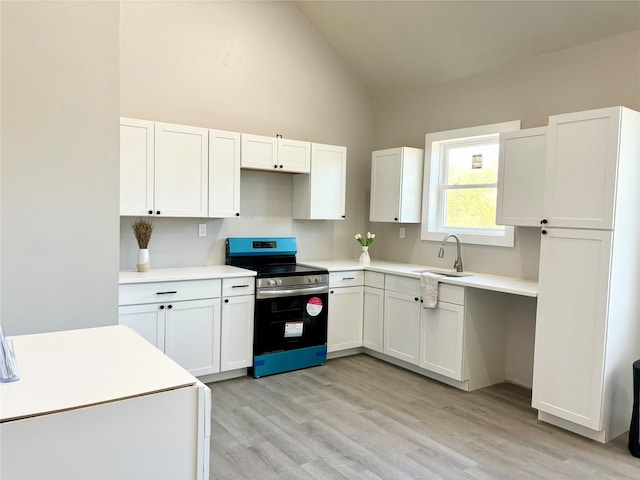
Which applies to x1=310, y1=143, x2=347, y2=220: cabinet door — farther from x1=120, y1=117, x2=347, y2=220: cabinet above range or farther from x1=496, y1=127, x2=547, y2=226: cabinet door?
x1=496, y1=127, x2=547, y2=226: cabinet door

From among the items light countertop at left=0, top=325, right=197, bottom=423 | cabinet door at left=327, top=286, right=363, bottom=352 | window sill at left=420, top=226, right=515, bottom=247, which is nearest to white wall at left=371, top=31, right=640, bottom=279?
window sill at left=420, top=226, right=515, bottom=247

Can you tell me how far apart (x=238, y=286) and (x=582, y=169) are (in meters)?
2.64

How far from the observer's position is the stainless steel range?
4.05 metres

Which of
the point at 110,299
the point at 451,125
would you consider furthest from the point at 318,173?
the point at 110,299

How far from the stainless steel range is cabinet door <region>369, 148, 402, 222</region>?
100 centimetres

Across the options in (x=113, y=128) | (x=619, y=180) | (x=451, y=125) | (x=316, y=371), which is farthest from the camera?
(x=451, y=125)

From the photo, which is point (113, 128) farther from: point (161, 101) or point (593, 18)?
point (593, 18)

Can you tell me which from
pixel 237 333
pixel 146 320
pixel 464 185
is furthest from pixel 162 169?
pixel 464 185

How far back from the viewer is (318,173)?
470 centimetres

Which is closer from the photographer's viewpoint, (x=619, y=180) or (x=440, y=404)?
(x=619, y=180)

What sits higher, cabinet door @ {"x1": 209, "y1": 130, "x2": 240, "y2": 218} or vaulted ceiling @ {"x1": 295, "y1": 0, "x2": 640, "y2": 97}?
vaulted ceiling @ {"x1": 295, "y1": 0, "x2": 640, "y2": 97}

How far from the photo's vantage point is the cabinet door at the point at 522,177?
351cm

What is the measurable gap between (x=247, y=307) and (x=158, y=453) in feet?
8.64

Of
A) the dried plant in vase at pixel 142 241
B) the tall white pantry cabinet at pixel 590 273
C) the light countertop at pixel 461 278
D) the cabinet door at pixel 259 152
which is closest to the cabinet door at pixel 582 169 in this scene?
the tall white pantry cabinet at pixel 590 273
